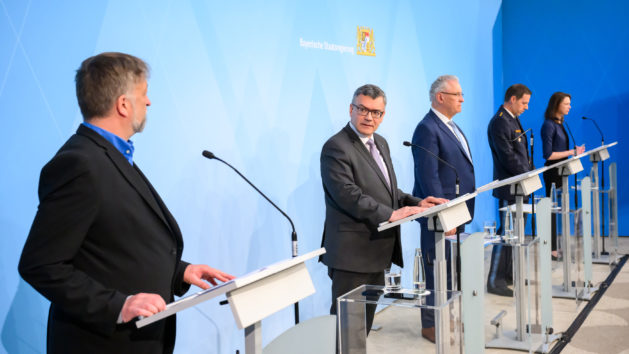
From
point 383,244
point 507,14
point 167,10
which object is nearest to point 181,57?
point 167,10

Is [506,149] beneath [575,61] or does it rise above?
beneath

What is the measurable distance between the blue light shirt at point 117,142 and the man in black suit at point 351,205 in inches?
54.6

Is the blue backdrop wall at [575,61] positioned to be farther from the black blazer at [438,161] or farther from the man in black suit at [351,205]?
the man in black suit at [351,205]

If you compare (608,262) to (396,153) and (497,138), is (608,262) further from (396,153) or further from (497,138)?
(396,153)

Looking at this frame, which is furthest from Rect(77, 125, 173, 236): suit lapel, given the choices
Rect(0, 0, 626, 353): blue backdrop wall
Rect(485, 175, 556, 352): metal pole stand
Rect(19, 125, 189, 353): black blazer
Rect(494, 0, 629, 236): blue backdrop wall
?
Rect(494, 0, 629, 236): blue backdrop wall

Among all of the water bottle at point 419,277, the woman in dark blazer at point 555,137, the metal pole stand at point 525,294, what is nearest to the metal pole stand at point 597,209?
the woman in dark blazer at point 555,137

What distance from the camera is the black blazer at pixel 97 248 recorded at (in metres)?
1.49

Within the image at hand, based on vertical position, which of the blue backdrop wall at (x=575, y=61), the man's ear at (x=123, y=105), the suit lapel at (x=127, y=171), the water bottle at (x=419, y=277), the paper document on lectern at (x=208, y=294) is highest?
the blue backdrop wall at (x=575, y=61)

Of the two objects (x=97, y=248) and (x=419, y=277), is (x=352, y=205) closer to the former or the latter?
(x=419, y=277)

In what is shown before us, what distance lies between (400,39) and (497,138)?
1159 mm

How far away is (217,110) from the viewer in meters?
3.37

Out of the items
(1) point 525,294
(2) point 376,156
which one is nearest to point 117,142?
(2) point 376,156

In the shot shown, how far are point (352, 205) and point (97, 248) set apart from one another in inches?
60.1

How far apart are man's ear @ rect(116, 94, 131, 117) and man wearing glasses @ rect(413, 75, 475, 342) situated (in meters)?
2.38
